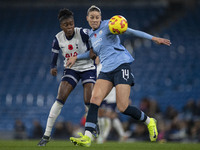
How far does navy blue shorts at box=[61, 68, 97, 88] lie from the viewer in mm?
8359

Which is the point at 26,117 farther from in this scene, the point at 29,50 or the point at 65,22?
the point at 65,22

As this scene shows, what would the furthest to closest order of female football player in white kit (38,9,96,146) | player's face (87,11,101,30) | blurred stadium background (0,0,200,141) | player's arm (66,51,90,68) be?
blurred stadium background (0,0,200,141)
female football player in white kit (38,9,96,146)
player's arm (66,51,90,68)
player's face (87,11,101,30)

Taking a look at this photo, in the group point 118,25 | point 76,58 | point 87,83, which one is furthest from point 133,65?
point 118,25

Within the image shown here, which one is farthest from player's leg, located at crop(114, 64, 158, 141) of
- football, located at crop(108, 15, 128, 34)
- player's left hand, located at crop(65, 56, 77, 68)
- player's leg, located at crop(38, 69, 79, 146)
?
player's leg, located at crop(38, 69, 79, 146)

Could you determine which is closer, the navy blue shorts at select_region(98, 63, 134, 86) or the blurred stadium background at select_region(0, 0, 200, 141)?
the navy blue shorts at select_region(98, 63, 134, 86)

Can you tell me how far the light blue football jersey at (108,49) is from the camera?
7387mm

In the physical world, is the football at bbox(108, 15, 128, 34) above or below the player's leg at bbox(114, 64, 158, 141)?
above

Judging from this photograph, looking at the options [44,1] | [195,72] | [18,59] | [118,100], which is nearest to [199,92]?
[195,72]

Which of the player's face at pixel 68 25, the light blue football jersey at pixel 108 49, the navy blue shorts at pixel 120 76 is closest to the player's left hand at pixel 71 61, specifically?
the player's face at pixel 68 25

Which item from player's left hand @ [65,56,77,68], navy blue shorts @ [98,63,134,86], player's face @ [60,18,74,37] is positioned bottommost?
navy blue shorts @ [98,63,134,86]

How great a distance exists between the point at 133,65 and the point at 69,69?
12.8 metres

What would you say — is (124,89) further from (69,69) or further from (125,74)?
(69,69)

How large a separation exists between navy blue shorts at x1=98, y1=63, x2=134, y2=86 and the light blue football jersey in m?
0.07

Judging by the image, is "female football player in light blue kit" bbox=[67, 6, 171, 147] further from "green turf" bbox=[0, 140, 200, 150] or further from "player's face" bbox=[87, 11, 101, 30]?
"green turf" bbox=[0, 140, 200, 150]
